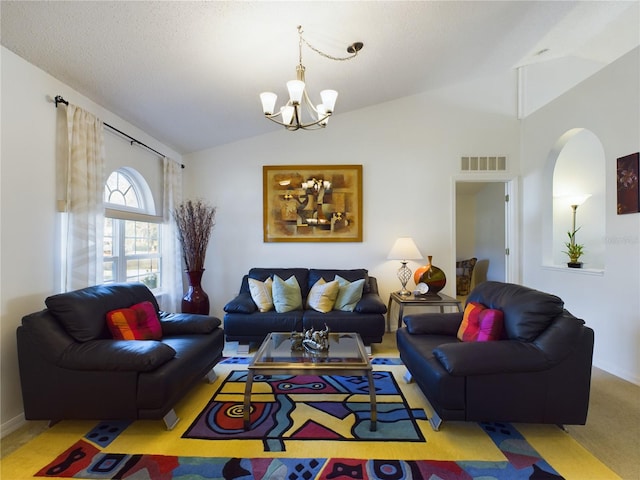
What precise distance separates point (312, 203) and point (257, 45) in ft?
6.95

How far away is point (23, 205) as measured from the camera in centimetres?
213

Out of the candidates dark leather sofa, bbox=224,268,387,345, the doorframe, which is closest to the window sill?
the doorframe

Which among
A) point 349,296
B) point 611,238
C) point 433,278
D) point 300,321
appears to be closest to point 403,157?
point 433,278

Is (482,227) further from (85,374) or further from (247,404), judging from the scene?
(85,374)

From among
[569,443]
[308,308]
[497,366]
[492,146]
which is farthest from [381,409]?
[492,146]

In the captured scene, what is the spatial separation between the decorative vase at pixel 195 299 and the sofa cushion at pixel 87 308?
1.25 m

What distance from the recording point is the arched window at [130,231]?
10.5ft

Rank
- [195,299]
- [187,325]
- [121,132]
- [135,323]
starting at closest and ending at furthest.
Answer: [135,323] < [187,325] < [121,132] < [195,299]

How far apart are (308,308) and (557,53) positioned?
4.19 meters

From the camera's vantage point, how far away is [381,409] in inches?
87.9

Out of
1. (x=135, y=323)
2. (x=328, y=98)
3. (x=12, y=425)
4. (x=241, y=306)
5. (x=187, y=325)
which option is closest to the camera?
(x=12, y=425)

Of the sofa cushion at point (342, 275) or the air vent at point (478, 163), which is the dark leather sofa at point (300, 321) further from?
the air vent at point (478, 163)

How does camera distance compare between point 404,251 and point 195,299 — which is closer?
point 195,299

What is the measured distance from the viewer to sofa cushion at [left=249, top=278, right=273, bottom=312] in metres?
3.52
